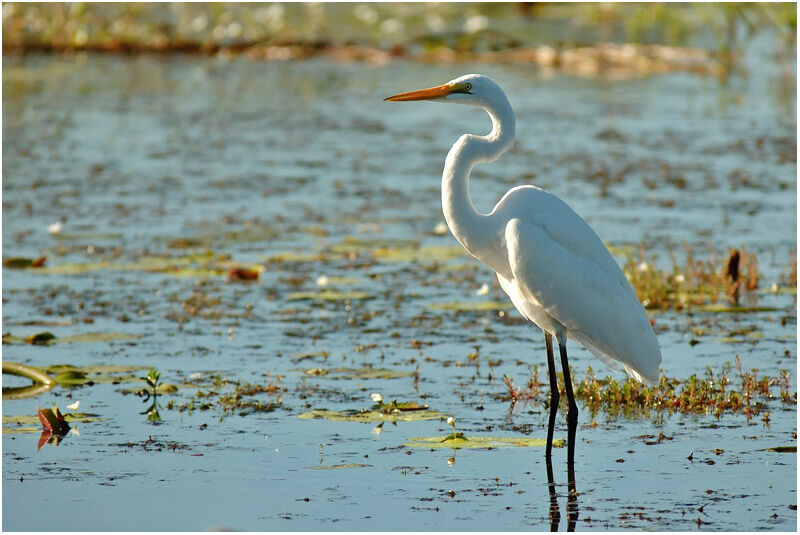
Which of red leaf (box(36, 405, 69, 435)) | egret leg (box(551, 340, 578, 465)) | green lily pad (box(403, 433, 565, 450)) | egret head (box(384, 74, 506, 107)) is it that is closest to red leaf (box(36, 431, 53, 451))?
red leaf (box(36, 405, 69, 435))

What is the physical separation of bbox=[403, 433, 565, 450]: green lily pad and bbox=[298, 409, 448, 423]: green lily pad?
26cm

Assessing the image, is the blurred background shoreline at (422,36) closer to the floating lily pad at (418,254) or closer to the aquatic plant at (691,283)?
the floating lily pad at (418,254)

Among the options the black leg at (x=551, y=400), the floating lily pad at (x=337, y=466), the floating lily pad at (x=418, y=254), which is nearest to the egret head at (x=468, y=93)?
the black leg at (x=551, y=400)

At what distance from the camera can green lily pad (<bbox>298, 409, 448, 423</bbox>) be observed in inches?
229

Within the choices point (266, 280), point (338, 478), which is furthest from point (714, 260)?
point (338, 478)

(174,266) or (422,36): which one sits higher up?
(422,36)

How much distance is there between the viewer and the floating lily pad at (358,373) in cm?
653

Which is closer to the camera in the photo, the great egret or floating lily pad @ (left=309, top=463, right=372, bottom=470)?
floating lily pad @ (left=309, top=463, right=372, bottom=470)

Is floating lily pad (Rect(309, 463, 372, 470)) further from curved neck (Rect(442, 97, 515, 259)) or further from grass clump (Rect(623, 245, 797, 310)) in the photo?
grass clump (Rect(623, 245, 797, 310))

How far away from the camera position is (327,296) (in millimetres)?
8164

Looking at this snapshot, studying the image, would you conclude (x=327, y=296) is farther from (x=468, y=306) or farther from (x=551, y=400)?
(x=551, y=400)

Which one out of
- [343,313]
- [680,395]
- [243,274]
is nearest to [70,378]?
[343,313]

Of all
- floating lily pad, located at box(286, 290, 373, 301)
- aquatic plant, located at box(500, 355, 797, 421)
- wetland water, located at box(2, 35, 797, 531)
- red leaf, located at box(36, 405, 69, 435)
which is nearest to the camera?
wetland water, located at box(2, 35, 797, 531)

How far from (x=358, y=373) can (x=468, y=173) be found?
1703mm
